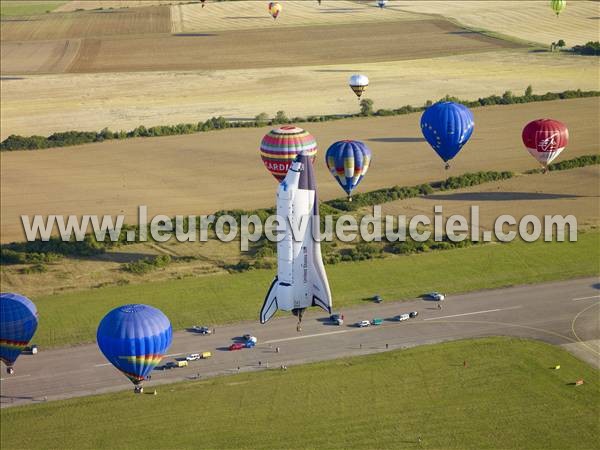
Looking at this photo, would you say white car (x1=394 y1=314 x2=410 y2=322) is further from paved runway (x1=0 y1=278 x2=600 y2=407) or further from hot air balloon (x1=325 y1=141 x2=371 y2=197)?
hot air balloon (x1=325 y1=141 x2=371 y2=197)

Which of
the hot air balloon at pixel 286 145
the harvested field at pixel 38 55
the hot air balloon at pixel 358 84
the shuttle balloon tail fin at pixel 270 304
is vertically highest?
the hot air balloon at pixel 286 145

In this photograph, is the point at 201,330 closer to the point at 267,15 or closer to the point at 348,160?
the point at 348,160

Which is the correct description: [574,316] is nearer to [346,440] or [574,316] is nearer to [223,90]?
[346,440]

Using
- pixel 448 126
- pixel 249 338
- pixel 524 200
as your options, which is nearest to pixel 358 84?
pixel 448 126

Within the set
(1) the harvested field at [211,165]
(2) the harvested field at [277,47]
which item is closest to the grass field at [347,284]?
(1) the harvested field at [211,165]

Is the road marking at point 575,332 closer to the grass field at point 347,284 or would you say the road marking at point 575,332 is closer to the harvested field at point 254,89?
the grass field at point 347,284
